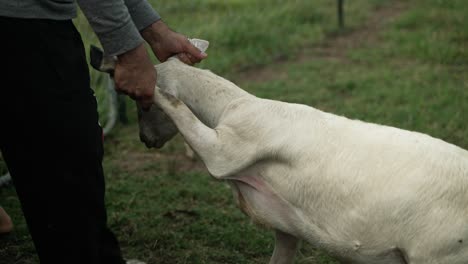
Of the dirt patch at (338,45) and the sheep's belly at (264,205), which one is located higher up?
the sheep's belly at (264,205)

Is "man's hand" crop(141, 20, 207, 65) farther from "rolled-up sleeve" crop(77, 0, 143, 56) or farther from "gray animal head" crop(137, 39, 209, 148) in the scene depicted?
"rolled-up sleeve" crop(77, 0, 143, 56)

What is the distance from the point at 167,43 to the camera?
340cm

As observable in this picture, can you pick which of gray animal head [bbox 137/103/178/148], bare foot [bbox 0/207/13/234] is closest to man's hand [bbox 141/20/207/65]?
gray animal head [bbox 137/103/178/148]

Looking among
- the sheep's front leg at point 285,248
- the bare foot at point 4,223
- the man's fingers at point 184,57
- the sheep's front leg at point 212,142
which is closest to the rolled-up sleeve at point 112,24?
the sheep's front leg at point 212,142

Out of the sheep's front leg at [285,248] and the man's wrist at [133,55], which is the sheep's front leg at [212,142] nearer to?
the man's wrist at [133,55]

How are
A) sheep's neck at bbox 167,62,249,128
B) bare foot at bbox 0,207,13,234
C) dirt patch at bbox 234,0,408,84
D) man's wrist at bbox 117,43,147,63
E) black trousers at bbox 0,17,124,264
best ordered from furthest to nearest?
dirt patch at bbox 234,0,408,84, bare foot at bbox 0,207,13,234, sheep's neck at bbox 167,62,249,128, man's wrist at bbox 117,43,147,63, black trousers at bbox 0,17,124,264

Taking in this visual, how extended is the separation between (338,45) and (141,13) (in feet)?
16.6

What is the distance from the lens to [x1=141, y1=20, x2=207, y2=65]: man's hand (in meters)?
3.38

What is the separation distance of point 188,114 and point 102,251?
745 millimetres

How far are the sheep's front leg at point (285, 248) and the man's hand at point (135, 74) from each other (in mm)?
899

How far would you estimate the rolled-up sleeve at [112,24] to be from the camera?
2.64 m

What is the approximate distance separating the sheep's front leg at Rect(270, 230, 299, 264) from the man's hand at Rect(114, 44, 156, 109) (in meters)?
0.90

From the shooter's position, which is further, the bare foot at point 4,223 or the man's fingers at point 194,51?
the bare foot at point 4,223

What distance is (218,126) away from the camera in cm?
312
